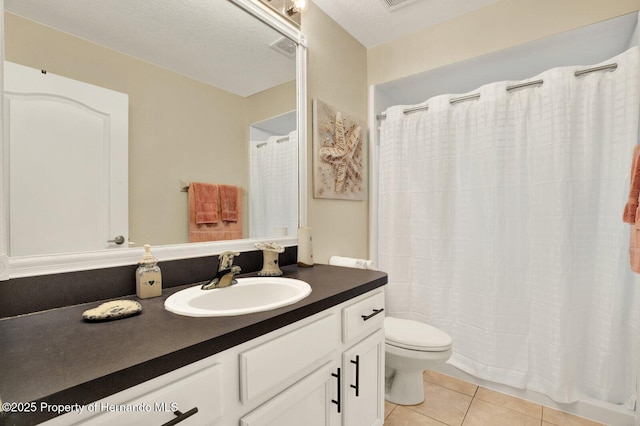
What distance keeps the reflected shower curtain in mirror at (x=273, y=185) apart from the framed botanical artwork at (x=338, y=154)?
186 mm

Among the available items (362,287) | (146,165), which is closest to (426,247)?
(362,287)

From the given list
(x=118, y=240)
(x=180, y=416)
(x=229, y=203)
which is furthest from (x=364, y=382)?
(x=118, y=240)

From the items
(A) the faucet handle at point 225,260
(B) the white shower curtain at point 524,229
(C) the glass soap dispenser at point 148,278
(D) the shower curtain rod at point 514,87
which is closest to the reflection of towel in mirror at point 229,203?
(A) the faucet handle at point 225,260

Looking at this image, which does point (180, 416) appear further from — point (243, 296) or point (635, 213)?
point (635, 213)

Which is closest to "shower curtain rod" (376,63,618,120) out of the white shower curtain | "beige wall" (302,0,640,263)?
the white shower curtain

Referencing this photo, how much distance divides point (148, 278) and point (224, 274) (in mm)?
254

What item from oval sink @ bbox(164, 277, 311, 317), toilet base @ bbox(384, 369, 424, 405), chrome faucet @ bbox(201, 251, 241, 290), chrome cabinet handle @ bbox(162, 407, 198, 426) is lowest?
toilet base @ bbox(384, 369, 424, 405)

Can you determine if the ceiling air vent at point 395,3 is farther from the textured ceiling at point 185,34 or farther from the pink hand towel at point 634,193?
the pink hand towel at point 634,193

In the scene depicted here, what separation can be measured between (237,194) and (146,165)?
0.41 metres

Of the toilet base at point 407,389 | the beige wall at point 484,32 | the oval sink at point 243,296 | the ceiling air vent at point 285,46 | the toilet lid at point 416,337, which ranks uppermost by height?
the beige wall at point 484,32

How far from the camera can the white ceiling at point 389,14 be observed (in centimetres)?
184

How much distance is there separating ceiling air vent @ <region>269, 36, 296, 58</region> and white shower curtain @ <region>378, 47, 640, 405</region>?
912mm

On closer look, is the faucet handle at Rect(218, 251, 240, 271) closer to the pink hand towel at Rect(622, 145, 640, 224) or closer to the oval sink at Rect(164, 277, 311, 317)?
the oval sink at Rect(164, 277, 311, 317)

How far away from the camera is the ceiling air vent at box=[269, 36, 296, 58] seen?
5.27 feet
